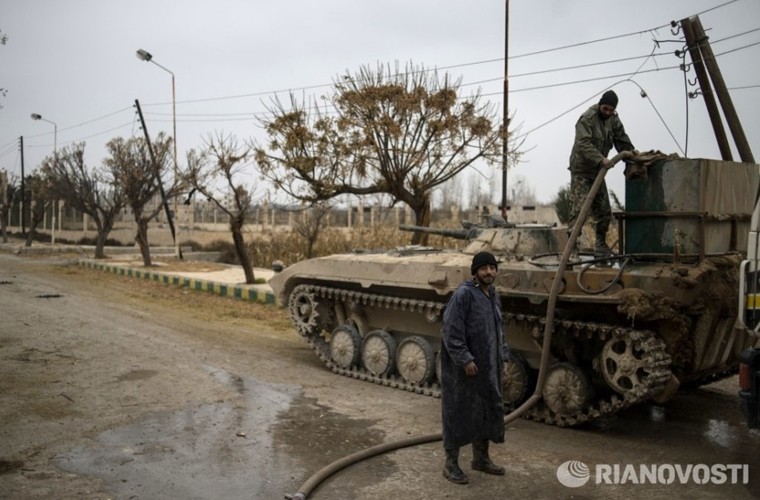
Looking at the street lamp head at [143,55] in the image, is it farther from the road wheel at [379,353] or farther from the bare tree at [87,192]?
the road wheel at [379,353]

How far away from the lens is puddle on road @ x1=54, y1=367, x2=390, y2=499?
502cm

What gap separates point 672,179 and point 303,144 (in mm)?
9078

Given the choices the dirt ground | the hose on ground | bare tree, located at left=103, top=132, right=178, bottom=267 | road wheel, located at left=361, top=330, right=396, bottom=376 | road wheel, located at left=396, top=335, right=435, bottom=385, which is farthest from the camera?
bare tree, located at left=103, top=132, right=178, bottom=267

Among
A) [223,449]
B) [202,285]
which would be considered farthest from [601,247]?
[202,285]

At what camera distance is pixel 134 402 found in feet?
23.0

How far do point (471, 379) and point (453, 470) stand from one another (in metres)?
0.64

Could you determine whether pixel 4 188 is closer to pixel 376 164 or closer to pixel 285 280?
pixel 376 164

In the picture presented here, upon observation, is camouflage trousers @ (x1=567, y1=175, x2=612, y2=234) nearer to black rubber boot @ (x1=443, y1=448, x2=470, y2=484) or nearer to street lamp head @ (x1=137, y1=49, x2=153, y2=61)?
black rubber boot @ (x1=443, y1=448, x2=470, y2=484)

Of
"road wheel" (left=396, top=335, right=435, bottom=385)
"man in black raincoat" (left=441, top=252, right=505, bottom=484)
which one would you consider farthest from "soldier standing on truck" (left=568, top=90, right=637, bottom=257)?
"man in black raincoat" (left=441, top=252, right=505, bottom=484)

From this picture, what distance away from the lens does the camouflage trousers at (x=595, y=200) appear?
24.4 feet

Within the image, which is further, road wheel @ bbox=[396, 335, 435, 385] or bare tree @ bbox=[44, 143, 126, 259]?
bare tree @ bbox=[44, 143, 126, 259]

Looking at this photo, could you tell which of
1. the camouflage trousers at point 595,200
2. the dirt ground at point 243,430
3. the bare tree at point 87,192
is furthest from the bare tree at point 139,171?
the camouflage trousers at point 595,200

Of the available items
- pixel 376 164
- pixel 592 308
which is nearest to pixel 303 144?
pixel 376 164

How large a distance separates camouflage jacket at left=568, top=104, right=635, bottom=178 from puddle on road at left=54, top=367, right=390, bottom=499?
3.19 metres
